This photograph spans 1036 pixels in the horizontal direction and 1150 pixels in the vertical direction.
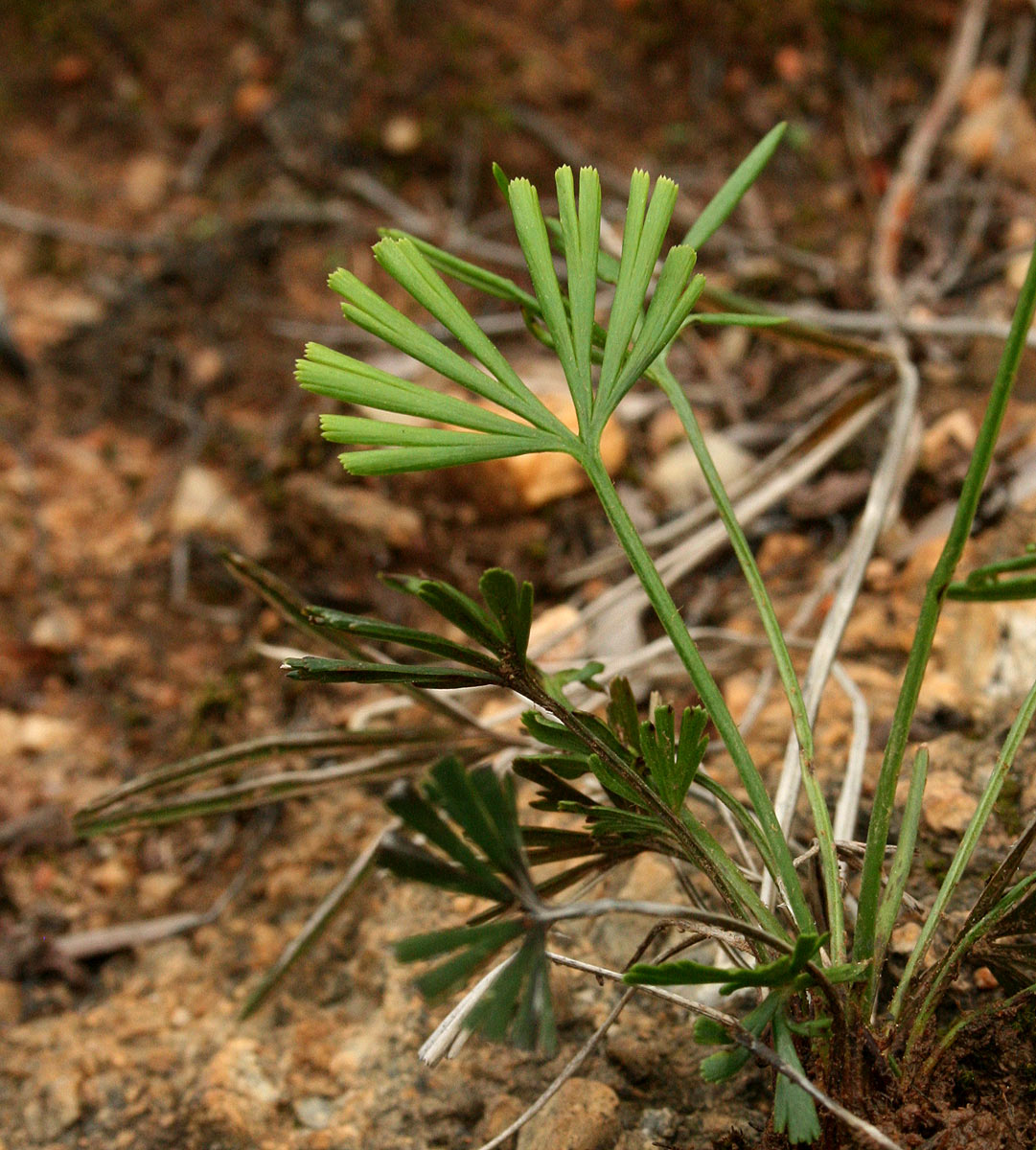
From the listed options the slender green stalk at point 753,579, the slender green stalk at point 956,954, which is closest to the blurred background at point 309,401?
the slender green stalk at point 956,954

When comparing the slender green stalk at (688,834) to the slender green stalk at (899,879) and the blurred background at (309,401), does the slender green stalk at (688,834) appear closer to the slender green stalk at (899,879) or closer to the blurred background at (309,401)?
the slender green stalk at (899,879)

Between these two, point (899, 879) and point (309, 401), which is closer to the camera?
point (899, 879)

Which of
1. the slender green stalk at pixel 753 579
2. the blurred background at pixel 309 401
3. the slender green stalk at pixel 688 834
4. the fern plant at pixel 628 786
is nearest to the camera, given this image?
the fern plant at pixel 628 786

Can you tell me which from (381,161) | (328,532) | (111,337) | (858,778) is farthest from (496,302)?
(858,778)

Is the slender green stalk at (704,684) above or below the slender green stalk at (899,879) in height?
above

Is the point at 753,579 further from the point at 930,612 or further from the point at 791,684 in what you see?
the point at 930,612

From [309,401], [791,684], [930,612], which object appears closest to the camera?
[930,612]

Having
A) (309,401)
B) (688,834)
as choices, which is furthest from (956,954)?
(309,401)

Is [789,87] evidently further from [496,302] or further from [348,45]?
[348,45]
